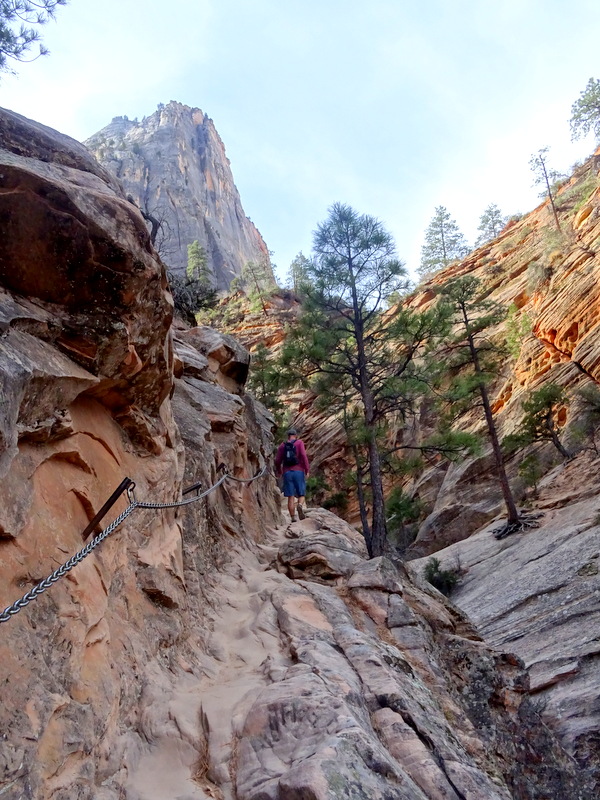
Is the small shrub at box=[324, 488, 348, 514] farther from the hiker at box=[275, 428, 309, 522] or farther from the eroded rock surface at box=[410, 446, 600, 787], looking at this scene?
the hiker at box=[275, 428, 309, 522]

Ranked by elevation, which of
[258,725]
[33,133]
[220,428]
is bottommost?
[258,725]

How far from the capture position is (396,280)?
38.2 feet

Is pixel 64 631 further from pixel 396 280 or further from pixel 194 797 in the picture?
pixel 396 280

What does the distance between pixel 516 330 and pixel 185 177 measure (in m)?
55.3

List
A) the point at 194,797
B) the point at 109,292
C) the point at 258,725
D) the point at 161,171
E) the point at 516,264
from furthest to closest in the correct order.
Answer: the point at 161,171 < the point at 516,264 < the point at 109,292 < the point at 258,725 < the point at 194,797

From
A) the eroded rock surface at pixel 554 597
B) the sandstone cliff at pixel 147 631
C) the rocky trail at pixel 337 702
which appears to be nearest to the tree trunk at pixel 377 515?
the eroded rock surface at pixel 554 597

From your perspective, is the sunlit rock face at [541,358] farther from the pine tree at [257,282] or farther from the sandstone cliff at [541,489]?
the pine tree at [257,282]

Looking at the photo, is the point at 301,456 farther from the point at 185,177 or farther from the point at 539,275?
the point at 185,177

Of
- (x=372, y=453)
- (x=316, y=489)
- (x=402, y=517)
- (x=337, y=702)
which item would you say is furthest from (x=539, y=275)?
(x=337, y=702)

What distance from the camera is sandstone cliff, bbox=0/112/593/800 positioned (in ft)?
9.09

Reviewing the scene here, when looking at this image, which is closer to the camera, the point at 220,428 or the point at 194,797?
the point at 194,797

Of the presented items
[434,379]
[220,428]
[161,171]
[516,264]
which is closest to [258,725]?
[220,428]

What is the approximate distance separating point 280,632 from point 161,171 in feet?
226

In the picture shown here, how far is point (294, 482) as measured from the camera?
10188 millimetres
